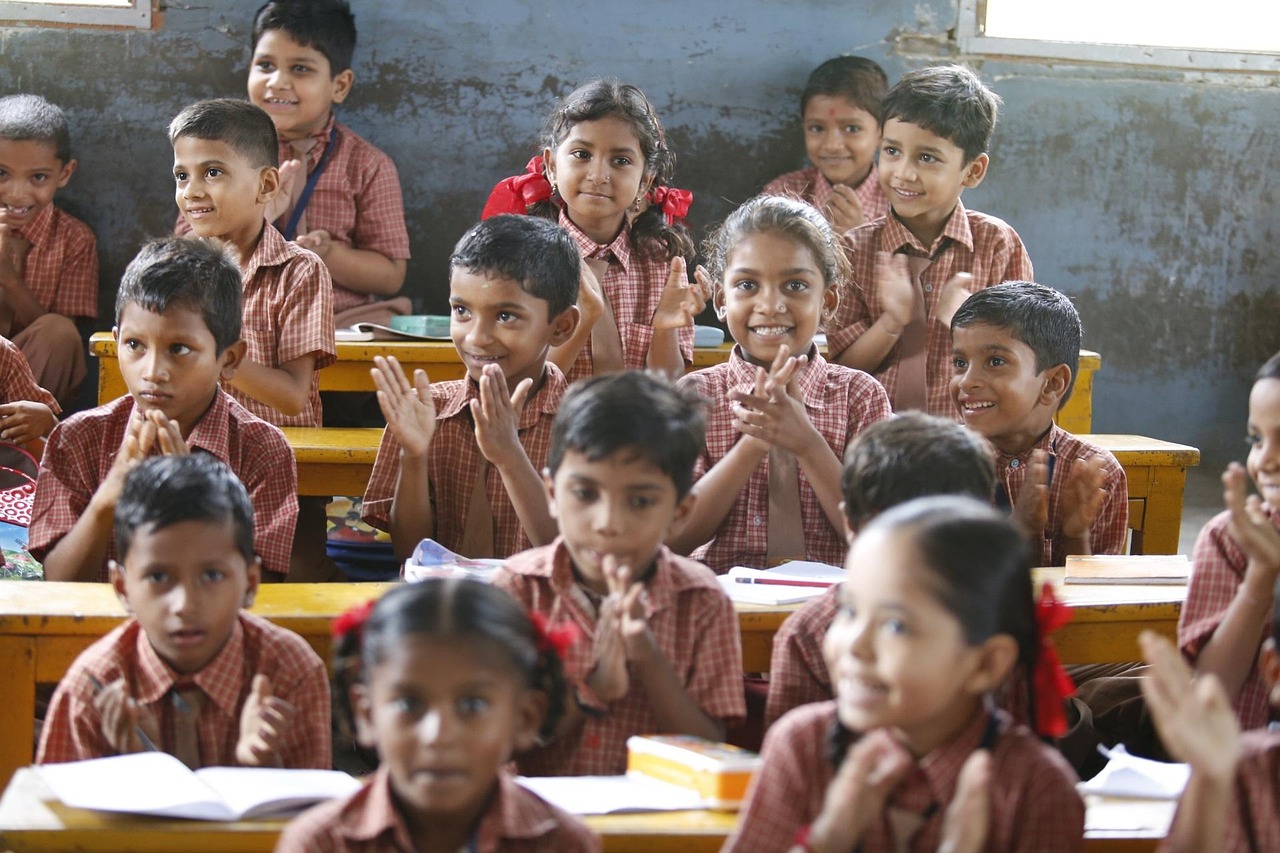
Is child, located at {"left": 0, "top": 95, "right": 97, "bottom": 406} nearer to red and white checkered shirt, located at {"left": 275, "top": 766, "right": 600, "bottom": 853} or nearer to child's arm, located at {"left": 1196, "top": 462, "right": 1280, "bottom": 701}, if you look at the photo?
red and white checkered shirt, located at {"left": 275, "top": 766, "right": 600, "bottom": 853}

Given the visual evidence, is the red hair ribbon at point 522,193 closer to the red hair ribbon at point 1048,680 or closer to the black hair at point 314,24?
the black hair at point 314,24

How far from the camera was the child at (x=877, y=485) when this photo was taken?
6.73 ft

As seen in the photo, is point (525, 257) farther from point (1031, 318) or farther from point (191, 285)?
point (1031, 318)

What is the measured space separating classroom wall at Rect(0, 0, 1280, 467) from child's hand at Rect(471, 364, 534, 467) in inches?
107

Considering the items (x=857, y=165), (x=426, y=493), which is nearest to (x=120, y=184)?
(x=857, y=165)

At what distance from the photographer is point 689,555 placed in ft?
9.78

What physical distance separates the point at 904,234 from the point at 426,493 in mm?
1677

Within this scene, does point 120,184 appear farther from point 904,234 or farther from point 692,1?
point 904,234

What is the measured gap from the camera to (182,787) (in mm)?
1628

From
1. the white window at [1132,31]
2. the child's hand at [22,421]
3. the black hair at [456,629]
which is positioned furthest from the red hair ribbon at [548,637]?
the white window at [1132,31]

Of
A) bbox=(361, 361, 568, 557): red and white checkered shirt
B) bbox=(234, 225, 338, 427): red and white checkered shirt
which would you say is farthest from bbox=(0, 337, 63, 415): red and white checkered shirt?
bbox=(361, 361, 568, 557): red and white checkered shirt

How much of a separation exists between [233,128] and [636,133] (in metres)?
1.00

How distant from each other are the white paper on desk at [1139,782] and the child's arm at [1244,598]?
0.23m

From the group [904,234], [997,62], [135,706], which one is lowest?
[135,706]
